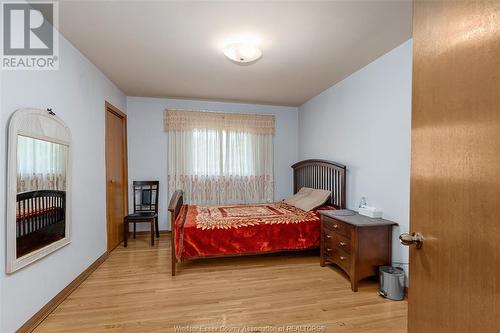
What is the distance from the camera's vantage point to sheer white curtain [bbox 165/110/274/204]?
177 inches

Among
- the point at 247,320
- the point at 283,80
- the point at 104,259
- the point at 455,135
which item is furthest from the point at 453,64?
the point at 104,259

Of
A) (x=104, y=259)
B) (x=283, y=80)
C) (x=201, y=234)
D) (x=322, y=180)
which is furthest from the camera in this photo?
(x=322, y=180)

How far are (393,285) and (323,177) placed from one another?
1.89 metres

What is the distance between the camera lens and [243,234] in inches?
117

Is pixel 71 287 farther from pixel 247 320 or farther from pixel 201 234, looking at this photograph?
pixel 247 320

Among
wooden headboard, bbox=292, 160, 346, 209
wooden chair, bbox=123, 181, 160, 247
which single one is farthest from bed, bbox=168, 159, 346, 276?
wooden chair, bbox=123, 181, 160, 247

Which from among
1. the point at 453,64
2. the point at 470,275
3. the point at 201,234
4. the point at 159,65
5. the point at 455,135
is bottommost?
the point at 201,234

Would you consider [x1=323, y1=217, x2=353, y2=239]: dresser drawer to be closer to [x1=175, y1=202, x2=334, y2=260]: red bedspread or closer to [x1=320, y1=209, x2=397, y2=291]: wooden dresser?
[x1=320, y1=209, x2=397, y2=291]: wooden dresser

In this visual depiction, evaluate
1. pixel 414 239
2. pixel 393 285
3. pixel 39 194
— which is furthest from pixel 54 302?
pixel 393 285

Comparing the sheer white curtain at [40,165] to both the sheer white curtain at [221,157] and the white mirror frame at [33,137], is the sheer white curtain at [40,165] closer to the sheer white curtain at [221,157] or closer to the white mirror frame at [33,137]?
the white mirror frame at [33,137]

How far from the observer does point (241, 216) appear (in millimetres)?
3371

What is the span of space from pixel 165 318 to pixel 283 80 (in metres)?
3.15

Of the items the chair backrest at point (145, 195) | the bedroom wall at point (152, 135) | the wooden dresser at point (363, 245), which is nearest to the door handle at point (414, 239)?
the wooden dresser at point (363, 245)

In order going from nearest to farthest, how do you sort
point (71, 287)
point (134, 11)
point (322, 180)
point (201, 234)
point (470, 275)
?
point (470, 275) < point (134, 11) < point (71, 287) < point (201, 234) < point (322, 180)
